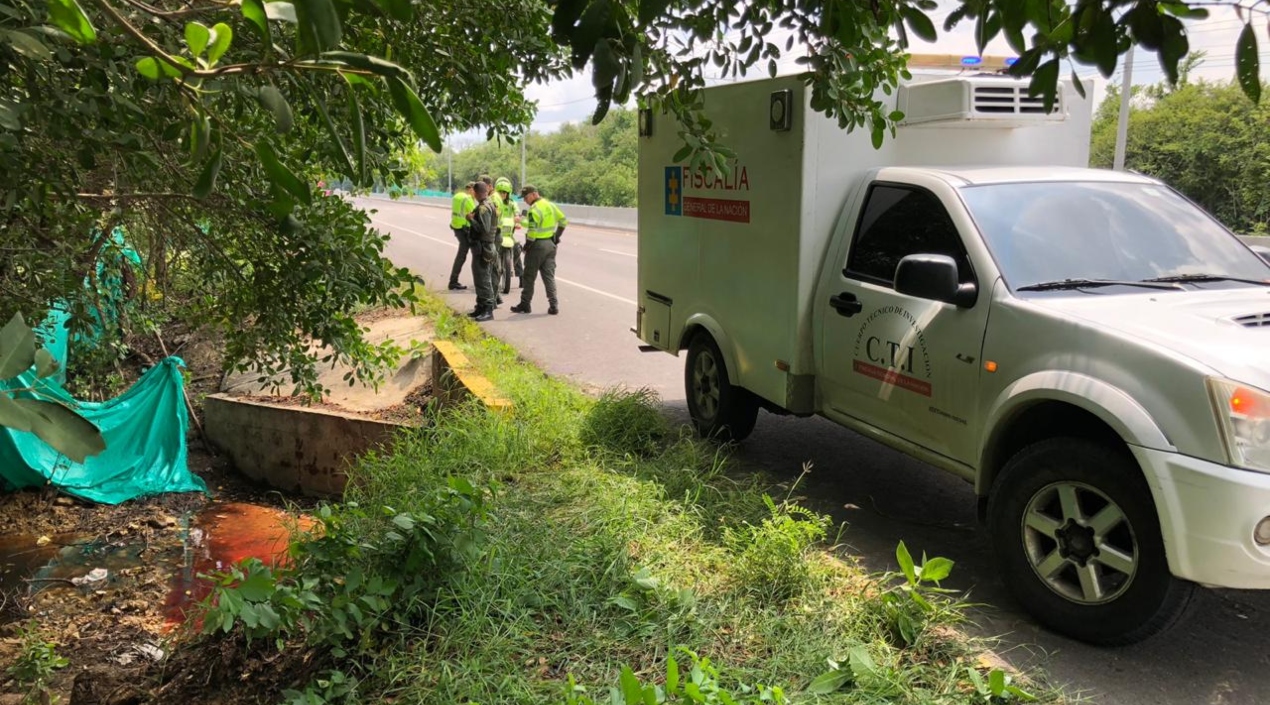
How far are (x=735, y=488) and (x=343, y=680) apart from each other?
2.42 metres

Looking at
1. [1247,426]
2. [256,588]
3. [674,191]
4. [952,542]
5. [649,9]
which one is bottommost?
[952,542]

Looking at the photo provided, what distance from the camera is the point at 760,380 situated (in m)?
5.59

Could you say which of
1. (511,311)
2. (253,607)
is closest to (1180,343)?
(253,607)

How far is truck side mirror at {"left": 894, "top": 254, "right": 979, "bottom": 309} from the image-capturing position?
403cm

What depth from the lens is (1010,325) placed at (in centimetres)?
388

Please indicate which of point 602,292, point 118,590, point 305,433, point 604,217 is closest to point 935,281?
point 118,590

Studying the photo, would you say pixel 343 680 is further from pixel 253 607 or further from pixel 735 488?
pixel 735 488

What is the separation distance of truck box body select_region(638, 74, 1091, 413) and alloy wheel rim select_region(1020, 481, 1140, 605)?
182 centimetres

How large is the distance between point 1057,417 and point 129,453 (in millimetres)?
7473

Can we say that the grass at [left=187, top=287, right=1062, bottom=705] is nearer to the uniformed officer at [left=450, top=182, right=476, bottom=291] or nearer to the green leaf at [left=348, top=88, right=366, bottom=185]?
the green leaf at [left=348, top=88, right=366, bottom=185]

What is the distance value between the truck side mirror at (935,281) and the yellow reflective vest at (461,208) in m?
10.8

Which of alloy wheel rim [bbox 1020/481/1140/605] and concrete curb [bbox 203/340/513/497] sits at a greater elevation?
alloy wheel rim [bbox 1020/481/1140/605]

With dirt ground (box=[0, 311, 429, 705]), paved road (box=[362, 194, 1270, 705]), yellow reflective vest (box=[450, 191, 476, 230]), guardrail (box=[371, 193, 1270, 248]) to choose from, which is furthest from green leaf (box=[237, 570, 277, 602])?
guardrail (box=[371, 193, 1270, 248])

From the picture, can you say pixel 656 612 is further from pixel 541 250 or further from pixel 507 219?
pixel 507 219
